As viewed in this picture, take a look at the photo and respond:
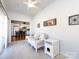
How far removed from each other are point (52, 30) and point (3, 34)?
3239 millimetres

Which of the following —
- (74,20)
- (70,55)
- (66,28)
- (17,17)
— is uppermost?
(17,17)

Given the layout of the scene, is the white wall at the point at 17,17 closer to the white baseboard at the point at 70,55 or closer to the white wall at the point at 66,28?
the white wall at the point at 66,28

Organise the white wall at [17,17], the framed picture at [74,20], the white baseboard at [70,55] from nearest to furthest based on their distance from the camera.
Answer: the framed picture at [74,20]
the white baseboard at [70,55]
the white wall at [17,17]

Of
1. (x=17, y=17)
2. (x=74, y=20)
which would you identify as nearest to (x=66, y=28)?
(x=74, y=20)

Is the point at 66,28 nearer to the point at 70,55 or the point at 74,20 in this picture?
the point at 74,20

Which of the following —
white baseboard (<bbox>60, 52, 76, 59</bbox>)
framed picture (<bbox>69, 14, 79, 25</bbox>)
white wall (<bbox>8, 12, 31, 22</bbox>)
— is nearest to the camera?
framed picture (<bbox>69, 14, 79, 25</bbox>)

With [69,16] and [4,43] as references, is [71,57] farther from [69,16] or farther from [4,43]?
[4,43]

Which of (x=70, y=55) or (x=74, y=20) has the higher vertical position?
(x=74, y=20)

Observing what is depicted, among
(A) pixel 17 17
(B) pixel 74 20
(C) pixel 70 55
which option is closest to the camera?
(B) pixel 74 20

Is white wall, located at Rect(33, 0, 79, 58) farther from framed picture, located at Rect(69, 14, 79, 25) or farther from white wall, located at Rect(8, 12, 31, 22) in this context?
white wall, located at Rect(8, 12, 31, 22)

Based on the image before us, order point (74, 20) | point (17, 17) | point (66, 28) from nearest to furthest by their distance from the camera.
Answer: point (74, 20), point (66, 28), point (17, 17)

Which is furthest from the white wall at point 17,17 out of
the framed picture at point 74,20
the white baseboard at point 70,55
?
the white baseboard at point 70,55

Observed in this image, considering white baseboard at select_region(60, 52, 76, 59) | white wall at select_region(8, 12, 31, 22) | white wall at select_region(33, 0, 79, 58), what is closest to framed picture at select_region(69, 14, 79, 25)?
white wall at select_region(33, 0, 79, 58)

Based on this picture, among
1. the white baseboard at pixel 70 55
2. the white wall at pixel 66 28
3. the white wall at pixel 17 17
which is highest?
the white wall at pixel 17 17
